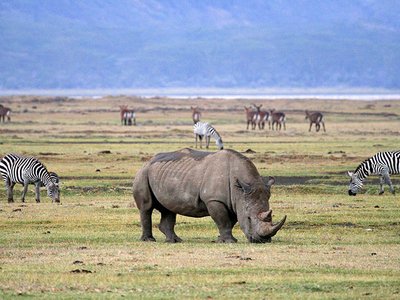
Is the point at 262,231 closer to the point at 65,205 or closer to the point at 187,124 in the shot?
the point at 65,205

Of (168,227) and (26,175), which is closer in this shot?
(168,227)

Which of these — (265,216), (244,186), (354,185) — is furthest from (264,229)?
(354,185)

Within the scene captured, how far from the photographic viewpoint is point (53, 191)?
26719mm

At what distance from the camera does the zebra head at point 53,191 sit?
26672mm

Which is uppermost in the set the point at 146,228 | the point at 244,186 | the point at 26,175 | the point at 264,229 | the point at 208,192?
the point at 244,186

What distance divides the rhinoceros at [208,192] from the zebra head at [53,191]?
719cm

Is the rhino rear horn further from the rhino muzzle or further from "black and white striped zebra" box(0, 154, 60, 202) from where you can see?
"black and white striped zebra" box(0, 154, 60, 202)

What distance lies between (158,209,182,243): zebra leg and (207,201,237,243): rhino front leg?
79cm

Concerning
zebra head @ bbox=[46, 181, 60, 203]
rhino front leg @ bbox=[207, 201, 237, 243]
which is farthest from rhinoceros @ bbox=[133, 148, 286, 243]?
zebra head @ bbox=[46, 181, 60, 203]

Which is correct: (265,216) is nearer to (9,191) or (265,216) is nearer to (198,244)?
A: (198,244)

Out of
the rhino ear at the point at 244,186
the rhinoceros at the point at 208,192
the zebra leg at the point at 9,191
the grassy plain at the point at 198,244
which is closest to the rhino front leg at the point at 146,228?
the rhinoceros at the point at 208,192

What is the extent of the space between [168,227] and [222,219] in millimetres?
1136

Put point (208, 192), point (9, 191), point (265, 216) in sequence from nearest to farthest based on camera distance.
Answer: point (265, 216), point (208, 192), point (9, 191)

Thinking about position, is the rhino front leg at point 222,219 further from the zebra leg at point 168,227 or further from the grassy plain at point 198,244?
the zebra leg at point 168,227
